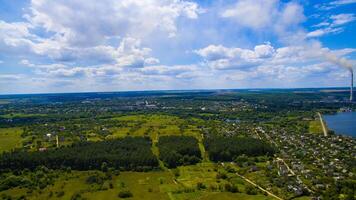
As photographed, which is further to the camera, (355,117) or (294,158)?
(355,117)

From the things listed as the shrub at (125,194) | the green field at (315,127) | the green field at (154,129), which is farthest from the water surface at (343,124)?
the shrub at (125,194)

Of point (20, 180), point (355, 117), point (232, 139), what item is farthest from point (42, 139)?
point (355, 117)

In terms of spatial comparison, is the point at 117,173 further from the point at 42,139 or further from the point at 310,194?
the point at 42,139

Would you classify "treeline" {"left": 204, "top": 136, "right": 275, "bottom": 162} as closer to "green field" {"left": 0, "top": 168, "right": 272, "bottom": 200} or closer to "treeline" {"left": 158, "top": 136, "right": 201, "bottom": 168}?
"treeline" {"left": 158, "top": 136, "right": 201, "bottom": 168}

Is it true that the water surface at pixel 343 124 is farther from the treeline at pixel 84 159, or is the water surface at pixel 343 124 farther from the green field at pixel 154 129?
the treeline at pixel 84 159

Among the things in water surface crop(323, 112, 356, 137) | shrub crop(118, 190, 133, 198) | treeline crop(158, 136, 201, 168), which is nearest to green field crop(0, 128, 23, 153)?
treeline crop(158, 136, 201, 168)

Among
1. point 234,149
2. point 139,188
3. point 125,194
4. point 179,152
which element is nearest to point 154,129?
point 179,152
